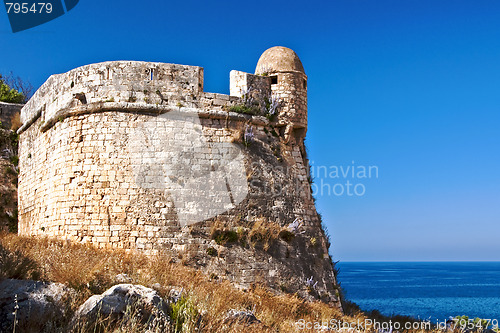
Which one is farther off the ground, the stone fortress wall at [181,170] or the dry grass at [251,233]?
the stone fortress wall at [181,170]

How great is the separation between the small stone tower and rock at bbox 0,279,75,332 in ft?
23.6

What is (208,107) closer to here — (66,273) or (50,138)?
(50,138)

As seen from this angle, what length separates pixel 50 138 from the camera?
39.1 feet

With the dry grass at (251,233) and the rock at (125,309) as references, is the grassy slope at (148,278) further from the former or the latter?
the dry grass at (251,233)

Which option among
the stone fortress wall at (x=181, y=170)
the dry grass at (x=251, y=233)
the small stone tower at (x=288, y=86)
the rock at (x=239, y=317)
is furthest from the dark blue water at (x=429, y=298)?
the rock at (x=239, y=317)

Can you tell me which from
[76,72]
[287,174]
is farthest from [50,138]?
[287,174]

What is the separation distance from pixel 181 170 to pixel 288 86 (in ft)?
11.5

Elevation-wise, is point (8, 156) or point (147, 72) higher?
point (147, 72)

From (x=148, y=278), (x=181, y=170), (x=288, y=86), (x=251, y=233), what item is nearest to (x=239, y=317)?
(x=148, y=278)

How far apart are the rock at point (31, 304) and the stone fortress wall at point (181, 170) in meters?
4.08

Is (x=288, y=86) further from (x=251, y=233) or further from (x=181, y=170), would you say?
(x=251, y=233)

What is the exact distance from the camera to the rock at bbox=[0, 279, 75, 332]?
531cm

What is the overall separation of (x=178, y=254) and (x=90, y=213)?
7.04 feet

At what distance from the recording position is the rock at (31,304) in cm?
531
